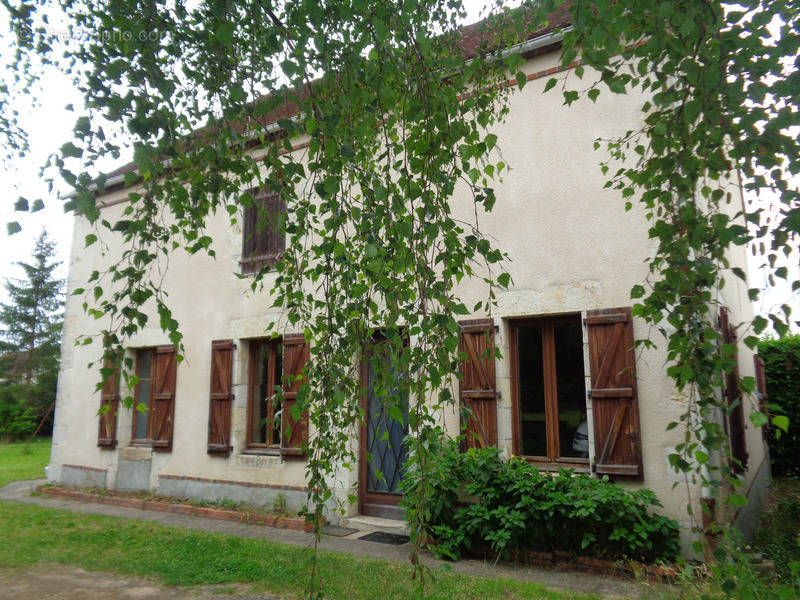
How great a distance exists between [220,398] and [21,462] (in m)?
8.40

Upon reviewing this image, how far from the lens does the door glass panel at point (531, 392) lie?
17.6ft

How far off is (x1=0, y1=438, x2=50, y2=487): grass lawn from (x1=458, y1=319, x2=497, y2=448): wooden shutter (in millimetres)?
6123

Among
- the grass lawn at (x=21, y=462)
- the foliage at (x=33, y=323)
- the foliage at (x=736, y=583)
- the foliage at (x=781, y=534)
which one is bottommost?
the grass lawn at (x=21, y=462)

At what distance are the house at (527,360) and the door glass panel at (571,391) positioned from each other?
10 mm

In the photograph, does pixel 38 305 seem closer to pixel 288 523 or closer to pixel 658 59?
pixel 288 523

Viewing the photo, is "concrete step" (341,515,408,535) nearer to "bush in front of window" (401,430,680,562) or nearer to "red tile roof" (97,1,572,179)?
"bush in front of window" (401,430,680,562)

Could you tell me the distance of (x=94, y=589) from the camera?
4211 mm

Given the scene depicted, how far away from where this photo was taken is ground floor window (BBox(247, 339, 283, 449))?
7.05 meters

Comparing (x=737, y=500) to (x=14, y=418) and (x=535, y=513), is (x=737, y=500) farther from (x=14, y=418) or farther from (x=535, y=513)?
(x=14, y=418)

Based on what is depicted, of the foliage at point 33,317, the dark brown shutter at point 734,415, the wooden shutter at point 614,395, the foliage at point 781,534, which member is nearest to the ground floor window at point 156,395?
the wooden shutter at point 614,395

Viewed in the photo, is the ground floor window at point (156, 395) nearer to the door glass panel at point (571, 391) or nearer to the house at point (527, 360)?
the house at point (527, 360)

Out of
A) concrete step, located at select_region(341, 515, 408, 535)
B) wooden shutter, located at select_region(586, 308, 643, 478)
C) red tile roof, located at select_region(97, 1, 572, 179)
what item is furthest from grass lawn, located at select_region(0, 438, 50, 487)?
wooden shutter, located at select_region(586, 308, 643, 478)

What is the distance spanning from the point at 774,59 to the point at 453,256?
1.27 meters

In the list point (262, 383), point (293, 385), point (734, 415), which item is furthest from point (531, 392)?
point (262, 383)
